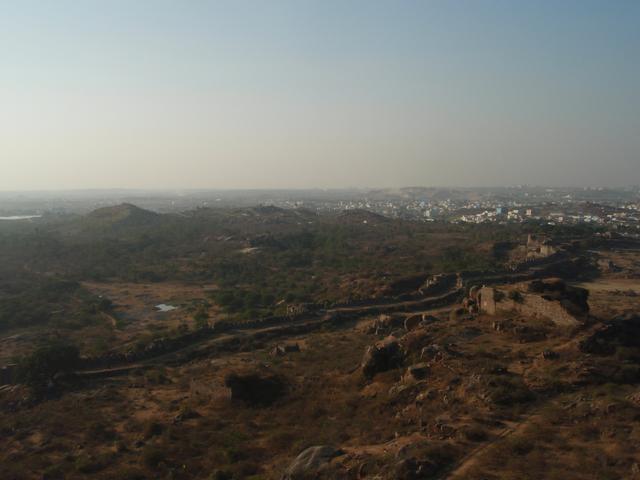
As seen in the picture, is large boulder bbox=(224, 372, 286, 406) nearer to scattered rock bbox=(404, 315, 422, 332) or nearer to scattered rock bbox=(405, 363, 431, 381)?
scattered rock bbox=(405, 363, 431, 381)

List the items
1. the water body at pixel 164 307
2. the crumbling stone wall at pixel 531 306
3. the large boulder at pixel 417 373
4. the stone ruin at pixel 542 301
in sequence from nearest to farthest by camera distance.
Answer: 1. the large boulder at pixel 417 373
2. the crumbling stone wall at pixel 531 306
3. the stone ruin at pixel 542 301
4. the water body at pixel 164 307

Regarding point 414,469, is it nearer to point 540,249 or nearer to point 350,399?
point 350,399

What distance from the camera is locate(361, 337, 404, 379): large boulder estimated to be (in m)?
15.2

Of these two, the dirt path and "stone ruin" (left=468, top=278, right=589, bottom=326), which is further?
"stone ruin" (left=468, top=278, right=589, bottom=326)

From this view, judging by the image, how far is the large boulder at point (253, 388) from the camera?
14.8 m

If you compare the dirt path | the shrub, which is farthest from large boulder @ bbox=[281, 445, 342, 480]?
the shrub

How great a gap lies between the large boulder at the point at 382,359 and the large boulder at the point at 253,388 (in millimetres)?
2762

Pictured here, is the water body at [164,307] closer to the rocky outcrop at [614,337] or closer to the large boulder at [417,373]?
the large boulder at [417,373]

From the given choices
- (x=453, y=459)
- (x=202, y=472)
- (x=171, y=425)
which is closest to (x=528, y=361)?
(x=453, y=459)

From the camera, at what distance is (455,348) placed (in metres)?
15.5

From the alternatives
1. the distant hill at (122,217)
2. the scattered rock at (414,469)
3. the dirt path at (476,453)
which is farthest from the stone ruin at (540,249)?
the distant hill at (122,217)

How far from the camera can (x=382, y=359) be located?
15375 millimetres

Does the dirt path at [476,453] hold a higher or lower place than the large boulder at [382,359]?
higher

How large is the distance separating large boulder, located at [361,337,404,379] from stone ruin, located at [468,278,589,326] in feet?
18.3
